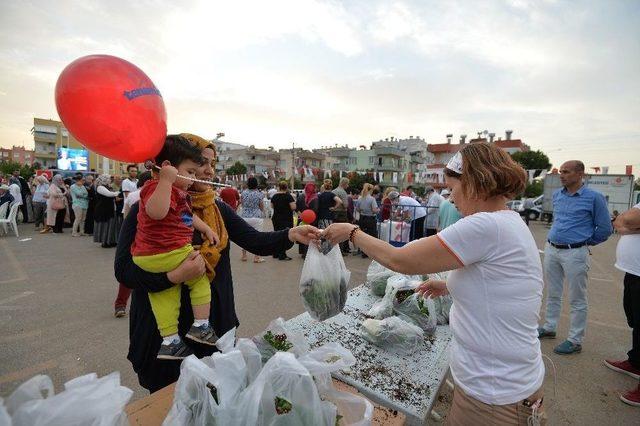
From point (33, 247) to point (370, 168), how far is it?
194 ft

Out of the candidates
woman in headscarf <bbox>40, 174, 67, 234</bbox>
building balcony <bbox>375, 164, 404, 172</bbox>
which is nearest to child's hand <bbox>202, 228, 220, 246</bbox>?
woman in headscarf <bbox>40, 174, 67, 234</bbox>

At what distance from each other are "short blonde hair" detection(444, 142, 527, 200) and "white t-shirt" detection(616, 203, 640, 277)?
2735 mm

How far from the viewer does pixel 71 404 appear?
35.7 inches

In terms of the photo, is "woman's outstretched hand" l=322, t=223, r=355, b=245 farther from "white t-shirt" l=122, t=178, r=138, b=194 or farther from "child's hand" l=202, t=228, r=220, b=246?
"white t-shirt" l=122, t=178, r=138, b=194

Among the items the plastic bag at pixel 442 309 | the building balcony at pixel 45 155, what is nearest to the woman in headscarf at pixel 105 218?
the plastic bag at pixel 442 309

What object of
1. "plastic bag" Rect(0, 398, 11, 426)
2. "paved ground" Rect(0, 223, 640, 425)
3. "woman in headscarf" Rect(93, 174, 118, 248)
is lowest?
"paved ground" Rect(0, 223, 640, 425)

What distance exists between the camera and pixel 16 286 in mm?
5398

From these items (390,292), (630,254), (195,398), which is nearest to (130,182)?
(390,292)

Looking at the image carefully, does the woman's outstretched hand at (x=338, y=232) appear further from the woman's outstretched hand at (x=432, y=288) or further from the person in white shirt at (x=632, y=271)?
the person in white shirt at (x=632, y=271)

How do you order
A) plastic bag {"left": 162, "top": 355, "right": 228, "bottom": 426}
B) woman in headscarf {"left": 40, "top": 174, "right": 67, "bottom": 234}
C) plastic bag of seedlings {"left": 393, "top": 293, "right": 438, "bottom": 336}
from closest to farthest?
1. plastic bag {"left": 162, "top": 355, "right": 228, "bottom": 426}
2. plastic bag of seedlings {"left": 393, "top": 293, "right": 438, "bottom": 336}
3. woman in headscarf {"left": 40, "top": 174, "right": 67, "bottom": 234}

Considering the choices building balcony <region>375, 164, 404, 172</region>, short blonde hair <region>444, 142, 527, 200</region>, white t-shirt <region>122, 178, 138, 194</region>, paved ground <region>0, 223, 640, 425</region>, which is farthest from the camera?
building balcony <region>375, 164, 404, 172</region>

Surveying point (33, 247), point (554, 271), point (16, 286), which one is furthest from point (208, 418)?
point (33, 247)

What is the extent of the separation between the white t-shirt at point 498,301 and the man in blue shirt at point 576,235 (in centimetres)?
300

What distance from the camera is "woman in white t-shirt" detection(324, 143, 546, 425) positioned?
1341 millimetres
